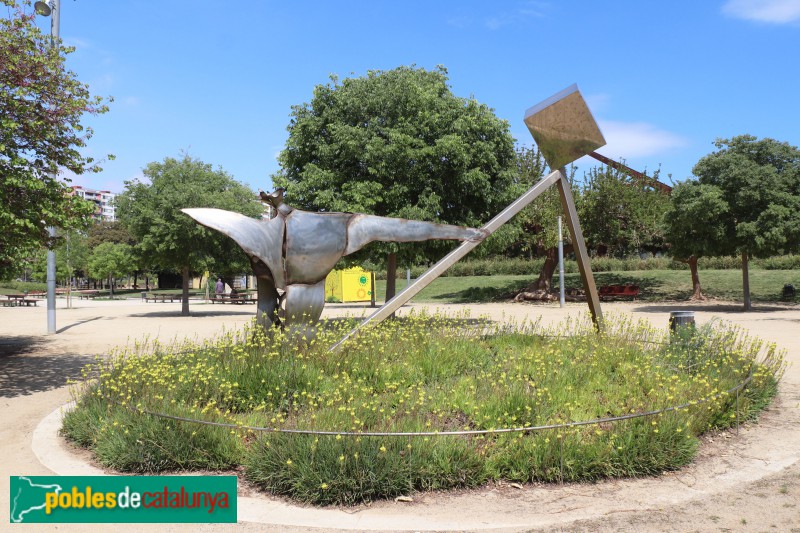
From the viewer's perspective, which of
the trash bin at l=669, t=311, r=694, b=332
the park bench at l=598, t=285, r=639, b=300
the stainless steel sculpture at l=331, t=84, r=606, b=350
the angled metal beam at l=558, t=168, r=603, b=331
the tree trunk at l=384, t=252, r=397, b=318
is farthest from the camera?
the park bench at l=598, t=285, r=639, b=300

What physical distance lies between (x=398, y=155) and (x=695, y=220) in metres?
14.4

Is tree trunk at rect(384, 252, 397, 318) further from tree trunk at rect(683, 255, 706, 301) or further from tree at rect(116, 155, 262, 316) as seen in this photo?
tree trunk at rect(683, 255, 706, 301)

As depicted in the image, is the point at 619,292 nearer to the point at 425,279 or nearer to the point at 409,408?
the point at 425,279

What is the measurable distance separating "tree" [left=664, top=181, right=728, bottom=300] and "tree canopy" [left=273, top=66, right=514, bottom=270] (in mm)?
10371

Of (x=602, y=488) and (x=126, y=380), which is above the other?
(x=126, y=380)

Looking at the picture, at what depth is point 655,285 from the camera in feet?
109

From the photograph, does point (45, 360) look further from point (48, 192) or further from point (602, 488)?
point (602, 488)

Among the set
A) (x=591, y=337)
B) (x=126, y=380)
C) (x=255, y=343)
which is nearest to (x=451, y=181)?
(x=591, y=337)

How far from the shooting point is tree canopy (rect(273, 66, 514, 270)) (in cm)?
1498

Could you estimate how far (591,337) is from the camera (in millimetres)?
8500

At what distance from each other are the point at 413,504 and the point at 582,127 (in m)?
7.18

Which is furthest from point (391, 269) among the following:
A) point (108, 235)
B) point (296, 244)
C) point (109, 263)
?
point (108, 235)

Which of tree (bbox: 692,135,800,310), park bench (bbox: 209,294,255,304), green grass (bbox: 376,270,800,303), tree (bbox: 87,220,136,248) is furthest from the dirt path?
tree (bbox: 87,220,136,248)

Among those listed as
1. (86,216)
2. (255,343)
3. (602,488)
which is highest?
(86,216)
